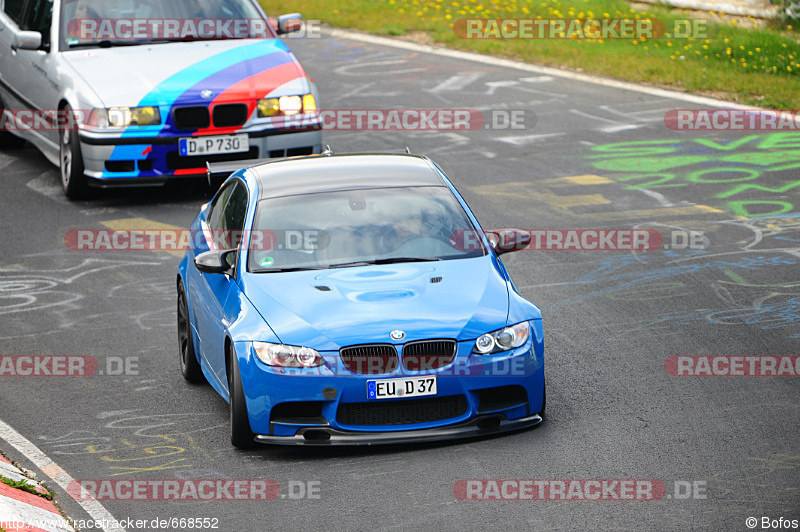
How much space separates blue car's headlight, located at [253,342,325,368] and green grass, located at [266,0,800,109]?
12.3 meters

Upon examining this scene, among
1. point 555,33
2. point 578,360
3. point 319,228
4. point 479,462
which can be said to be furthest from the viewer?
point 555,33

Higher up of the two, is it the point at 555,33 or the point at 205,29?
the point at 205,29

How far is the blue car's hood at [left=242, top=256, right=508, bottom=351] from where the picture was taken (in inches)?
273

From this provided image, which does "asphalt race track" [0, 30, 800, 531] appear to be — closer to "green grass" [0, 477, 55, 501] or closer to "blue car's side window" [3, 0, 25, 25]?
"green grass" [0, 477, 55, 501]

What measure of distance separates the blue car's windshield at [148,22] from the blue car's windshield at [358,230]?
632 centimetres

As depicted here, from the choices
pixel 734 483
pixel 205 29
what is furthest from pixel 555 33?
pixel 734 483

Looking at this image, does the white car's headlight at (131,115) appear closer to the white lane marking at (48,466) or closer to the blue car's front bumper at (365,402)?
the white lane marking at (48,466)

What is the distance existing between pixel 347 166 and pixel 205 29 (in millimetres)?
6111

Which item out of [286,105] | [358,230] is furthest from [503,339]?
[286,105]

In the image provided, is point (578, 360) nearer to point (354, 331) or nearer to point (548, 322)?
Answer: point (548, 322)

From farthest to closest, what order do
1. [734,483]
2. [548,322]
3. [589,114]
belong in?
[589,114] < [548,322] < [734,483]

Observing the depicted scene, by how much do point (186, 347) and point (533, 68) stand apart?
42.8 ft

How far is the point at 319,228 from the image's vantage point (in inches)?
312

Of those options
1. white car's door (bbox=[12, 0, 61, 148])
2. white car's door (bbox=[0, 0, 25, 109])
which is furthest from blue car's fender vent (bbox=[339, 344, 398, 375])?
white car's door (bbox=[0, 0, 25, 109])
